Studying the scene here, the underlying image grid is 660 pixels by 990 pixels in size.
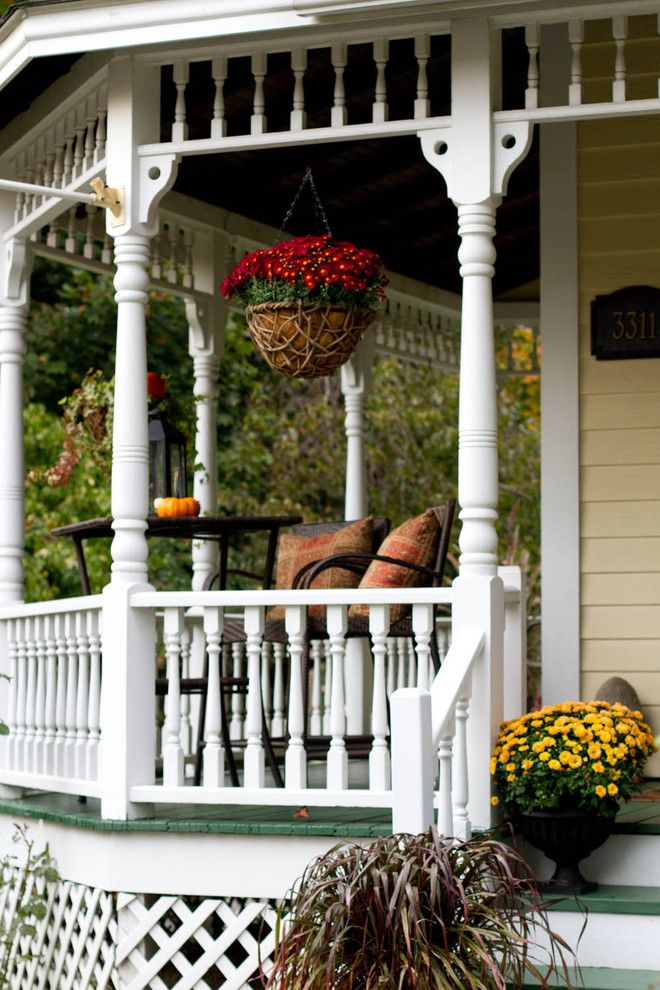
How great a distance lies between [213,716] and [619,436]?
220 cm

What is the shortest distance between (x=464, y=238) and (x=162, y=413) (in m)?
1.75

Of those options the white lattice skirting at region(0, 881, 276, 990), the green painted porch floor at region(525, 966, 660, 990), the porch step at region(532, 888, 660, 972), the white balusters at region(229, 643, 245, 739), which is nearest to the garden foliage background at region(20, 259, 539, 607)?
the white balusters at region(229, 643, 245, 739)

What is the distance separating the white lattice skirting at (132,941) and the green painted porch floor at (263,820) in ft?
0.83

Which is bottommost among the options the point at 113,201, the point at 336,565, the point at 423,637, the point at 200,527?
the point at 423,637

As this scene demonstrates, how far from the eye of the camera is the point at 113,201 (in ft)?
18.2

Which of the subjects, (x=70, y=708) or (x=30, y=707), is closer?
(x=70, y=708)

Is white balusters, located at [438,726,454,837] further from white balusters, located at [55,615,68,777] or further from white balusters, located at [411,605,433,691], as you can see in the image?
white balusters, located at [55,615,68,777]

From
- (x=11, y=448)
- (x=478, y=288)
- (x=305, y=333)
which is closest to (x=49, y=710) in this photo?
(x=11, y=448)

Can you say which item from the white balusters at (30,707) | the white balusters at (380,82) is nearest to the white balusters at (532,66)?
the white balusters at (380,82)

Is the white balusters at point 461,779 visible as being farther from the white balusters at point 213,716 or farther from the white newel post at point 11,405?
the white newel post at point 11,405

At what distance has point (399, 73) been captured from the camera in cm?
674

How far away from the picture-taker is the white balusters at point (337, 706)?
5.03m

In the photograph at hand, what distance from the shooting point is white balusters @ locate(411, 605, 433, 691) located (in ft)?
16.2

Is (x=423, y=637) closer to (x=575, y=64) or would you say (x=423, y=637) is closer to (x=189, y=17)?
(x=575, y=64)
